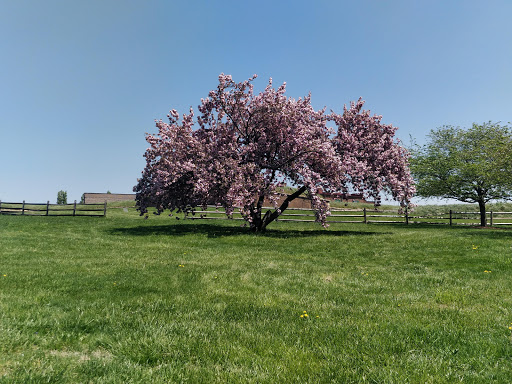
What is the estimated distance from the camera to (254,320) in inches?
237

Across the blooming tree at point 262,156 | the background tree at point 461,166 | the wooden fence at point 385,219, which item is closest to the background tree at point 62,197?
the wooden fence at point 385,219

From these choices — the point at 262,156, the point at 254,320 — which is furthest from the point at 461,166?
the point at 254,320

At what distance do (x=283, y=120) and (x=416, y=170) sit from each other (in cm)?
2361

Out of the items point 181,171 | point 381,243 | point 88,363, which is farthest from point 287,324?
point 181,171

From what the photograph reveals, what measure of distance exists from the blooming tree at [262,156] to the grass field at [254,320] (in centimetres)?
865

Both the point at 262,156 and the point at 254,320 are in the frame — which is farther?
the point at 262,156

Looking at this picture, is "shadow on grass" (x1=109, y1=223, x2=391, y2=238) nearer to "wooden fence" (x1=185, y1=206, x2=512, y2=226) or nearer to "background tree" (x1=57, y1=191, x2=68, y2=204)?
"wooden fence" (x1=185, y1=206, x2=512, y2=226)

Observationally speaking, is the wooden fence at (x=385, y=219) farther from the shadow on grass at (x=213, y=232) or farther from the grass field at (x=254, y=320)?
the grass field at (x=254, y=320)

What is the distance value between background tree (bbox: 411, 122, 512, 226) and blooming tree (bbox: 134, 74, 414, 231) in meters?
14.7

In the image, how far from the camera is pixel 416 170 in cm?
3847

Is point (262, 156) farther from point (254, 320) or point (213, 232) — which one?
point (254, 320)

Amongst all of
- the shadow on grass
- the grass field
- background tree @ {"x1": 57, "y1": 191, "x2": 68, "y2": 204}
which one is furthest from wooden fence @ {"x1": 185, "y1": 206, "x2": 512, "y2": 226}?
background tree @ {"x1": 57, "y1": 191, "x2": 68, "y2": 204}

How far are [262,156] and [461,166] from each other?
2371 cm

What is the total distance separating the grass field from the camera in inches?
167
